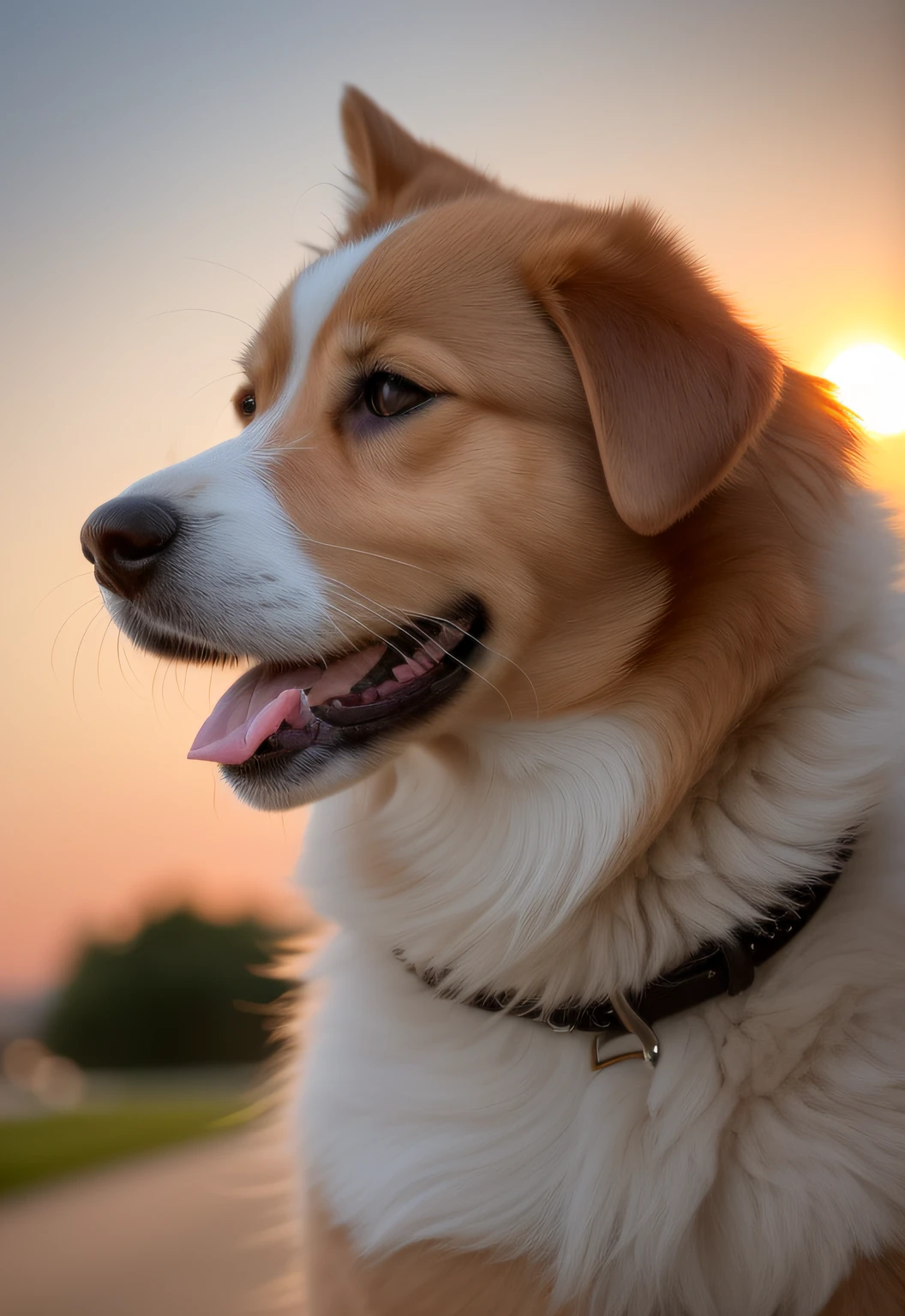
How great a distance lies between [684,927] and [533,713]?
1.09 ft

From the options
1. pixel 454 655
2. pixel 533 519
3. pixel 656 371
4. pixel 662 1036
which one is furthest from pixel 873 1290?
pixel 656 371

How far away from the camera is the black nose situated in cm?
130

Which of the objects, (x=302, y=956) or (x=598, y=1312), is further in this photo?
(x=302, y=956)

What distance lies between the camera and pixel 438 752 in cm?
155

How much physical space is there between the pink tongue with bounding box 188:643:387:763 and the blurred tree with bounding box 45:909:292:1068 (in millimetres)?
554

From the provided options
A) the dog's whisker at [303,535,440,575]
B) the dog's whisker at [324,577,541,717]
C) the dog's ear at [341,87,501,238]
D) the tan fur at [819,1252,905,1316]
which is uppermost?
the dog's ear at [341,87,501,238]

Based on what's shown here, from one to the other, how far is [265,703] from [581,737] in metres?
0.42

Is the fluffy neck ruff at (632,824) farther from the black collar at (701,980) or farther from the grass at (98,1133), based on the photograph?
the grass at (98,1133)

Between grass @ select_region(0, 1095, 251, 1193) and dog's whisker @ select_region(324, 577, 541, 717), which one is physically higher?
dog's whisker @ select_region(324, 577, 541, 717)

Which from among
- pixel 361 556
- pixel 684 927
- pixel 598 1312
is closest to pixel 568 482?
pixel 361 556

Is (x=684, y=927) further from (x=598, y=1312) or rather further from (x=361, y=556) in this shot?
(x=361, y=556)

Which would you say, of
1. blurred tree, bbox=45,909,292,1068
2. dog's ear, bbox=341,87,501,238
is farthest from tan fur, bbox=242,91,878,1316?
blurred tree, bbox=45,909,292,1068

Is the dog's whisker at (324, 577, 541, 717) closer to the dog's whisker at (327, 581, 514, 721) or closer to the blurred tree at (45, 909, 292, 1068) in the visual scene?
the dog's whisker at (327, 581, 514, 721)

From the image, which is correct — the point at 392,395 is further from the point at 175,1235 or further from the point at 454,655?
the point at 175,1235
